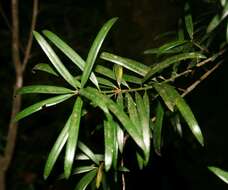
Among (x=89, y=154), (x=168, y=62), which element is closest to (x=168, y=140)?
(x=89, y=154)

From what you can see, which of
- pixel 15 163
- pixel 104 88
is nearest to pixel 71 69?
pixel 104 88

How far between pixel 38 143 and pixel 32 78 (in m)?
0.74

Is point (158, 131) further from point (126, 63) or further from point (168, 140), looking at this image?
point (168, 140)

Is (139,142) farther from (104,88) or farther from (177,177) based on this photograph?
(177,177)

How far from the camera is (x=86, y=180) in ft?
2.92

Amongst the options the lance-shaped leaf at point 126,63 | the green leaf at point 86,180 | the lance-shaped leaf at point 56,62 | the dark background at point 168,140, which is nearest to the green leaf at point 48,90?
the lance-shaped leaf at point 56,62

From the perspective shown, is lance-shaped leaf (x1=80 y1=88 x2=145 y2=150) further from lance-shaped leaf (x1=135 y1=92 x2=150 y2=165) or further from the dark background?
the dark background

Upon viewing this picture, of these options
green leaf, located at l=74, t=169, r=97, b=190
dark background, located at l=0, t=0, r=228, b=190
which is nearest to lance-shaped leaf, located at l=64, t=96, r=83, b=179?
green leaf, located at l=74, t=169, r=97, b=190

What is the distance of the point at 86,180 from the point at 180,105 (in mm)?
297

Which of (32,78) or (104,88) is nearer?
(104,88)

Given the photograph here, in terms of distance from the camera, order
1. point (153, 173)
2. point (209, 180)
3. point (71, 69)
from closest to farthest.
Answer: point (71, 69) < point (209, 180) < point (153, 173)

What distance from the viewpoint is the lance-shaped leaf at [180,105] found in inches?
28.8

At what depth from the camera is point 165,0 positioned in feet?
6.51

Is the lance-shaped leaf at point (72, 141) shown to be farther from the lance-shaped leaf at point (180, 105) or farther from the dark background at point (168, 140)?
the dark background at point (168, 140)
